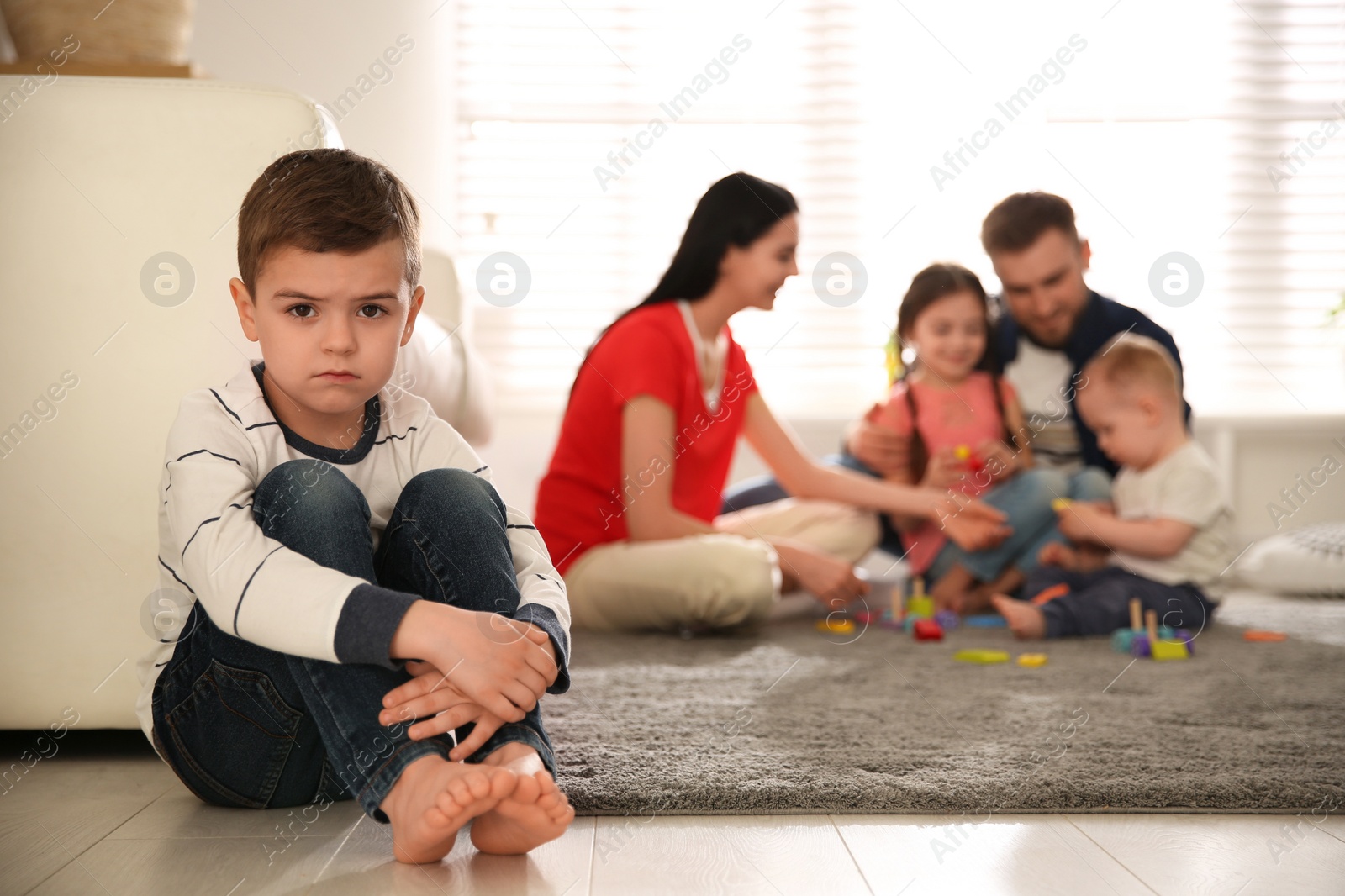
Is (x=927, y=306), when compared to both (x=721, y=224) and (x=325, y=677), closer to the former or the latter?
(x=721, y=224)

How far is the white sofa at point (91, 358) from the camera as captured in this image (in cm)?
99

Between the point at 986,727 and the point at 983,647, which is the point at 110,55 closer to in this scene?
the point at 986,727

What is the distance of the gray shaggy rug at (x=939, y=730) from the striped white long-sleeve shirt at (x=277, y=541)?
0.20 m

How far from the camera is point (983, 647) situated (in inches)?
62.9

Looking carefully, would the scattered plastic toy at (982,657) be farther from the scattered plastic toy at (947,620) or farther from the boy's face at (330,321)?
the boy's face at (330,321)

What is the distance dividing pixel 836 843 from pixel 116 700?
673 millimetres

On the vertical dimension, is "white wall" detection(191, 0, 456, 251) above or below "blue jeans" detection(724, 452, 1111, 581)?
above

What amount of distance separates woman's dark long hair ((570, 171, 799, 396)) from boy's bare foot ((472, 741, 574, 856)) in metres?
1.13

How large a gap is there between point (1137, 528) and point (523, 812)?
1340 millimetres

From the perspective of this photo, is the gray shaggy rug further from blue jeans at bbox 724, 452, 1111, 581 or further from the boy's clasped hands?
blue jeans at bbox 724, 452, 1111, 581

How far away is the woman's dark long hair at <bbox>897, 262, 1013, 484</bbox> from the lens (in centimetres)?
201
